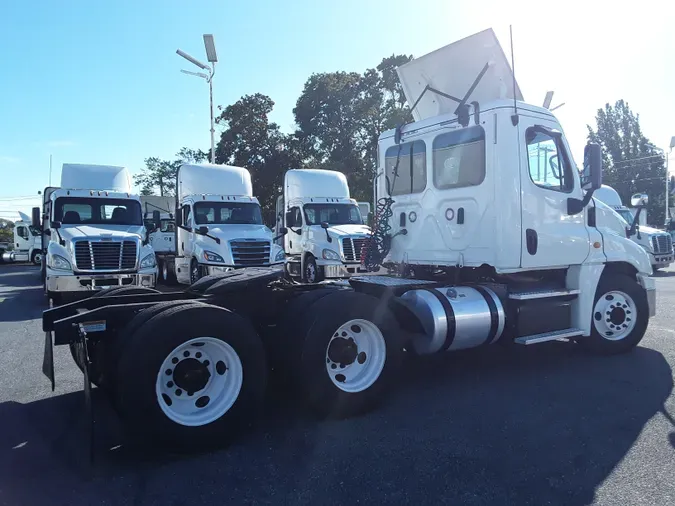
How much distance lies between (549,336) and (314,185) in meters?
10.8

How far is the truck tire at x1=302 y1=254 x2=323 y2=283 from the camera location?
14900 mm

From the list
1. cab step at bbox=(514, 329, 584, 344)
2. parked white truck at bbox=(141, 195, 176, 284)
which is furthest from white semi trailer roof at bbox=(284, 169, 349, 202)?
cab step at bbox=(514, 329, 584, 344)

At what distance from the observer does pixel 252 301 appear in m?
4.92

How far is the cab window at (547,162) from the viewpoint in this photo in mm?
6172

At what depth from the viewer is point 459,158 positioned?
21.0 feet

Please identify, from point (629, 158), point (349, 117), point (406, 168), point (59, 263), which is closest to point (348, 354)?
point (406, 168)

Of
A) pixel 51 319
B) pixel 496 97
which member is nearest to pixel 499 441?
pixel 51 319

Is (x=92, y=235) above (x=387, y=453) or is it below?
above

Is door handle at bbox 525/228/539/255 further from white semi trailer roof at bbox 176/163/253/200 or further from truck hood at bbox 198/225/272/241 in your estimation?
white semi trailer roof at bbox 176/163/253/200

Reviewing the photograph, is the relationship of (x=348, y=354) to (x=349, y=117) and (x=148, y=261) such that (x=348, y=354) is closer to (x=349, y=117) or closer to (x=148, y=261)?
(x=148, y=261)

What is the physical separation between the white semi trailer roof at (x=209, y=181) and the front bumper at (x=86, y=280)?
3.52m

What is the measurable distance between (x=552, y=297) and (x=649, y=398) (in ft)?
5.31

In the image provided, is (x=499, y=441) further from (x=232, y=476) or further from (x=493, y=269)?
(x=493, y=269)

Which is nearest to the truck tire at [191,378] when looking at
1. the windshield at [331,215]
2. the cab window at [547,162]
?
the cab window at [547,162]
